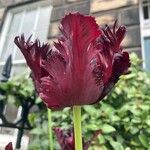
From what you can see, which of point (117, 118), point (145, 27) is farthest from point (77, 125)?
point (145, 27)

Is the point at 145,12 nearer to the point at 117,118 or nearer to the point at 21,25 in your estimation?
the point at 117,118

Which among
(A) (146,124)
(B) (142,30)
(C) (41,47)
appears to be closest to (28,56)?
(C) (41,47)

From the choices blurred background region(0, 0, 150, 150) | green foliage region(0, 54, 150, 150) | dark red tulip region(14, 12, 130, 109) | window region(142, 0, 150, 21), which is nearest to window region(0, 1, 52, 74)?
blurred background region(0, 0, 150, 150)

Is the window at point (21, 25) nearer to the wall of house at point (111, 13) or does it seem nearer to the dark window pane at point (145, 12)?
the wall of house at point (111, 13)

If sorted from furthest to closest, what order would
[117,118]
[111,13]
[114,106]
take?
[111,13] → [114,106] → [117,118]

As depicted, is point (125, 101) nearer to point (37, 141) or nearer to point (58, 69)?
point (37, 141)

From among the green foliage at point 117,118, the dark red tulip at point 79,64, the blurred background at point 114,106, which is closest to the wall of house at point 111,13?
the blurred background at point 114,106

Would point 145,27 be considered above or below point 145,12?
below
